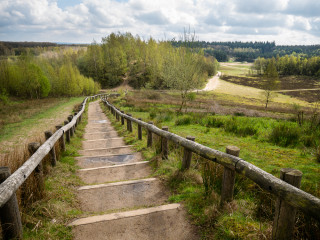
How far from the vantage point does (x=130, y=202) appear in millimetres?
3684

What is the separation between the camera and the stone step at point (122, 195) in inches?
142

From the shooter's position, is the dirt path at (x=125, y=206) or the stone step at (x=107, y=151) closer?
the dirt path at (x=125, y=206)

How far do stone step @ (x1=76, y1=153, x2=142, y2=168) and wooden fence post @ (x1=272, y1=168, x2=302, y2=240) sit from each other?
14.0ft

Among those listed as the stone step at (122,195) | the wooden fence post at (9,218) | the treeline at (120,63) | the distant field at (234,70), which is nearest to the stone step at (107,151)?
the stone step at (122,195)

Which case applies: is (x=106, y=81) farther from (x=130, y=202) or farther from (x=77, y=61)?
(x=130, y=202)

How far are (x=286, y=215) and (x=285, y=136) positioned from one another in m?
6.80

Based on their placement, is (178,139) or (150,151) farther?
(150,151)

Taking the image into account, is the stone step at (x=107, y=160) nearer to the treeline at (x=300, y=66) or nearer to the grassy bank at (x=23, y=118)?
the grassy bank at (x=23, y=118)

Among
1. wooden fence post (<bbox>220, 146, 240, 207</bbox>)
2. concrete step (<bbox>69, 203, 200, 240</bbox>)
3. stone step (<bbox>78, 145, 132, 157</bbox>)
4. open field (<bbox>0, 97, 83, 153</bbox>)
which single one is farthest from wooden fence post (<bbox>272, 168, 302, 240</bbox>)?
open field (<bbox>0, 97, 83, 153</bbox>)

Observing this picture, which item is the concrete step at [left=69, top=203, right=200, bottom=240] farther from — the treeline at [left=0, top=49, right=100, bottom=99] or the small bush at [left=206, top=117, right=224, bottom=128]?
the treeline at [left=0, top=49, right=100, bottom=99]

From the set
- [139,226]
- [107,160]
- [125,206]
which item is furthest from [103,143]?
[139,226]

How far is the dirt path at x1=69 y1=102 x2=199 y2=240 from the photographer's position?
286 cm

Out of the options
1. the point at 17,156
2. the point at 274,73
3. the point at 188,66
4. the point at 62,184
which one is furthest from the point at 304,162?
the point at 274,73

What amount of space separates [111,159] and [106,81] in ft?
225
